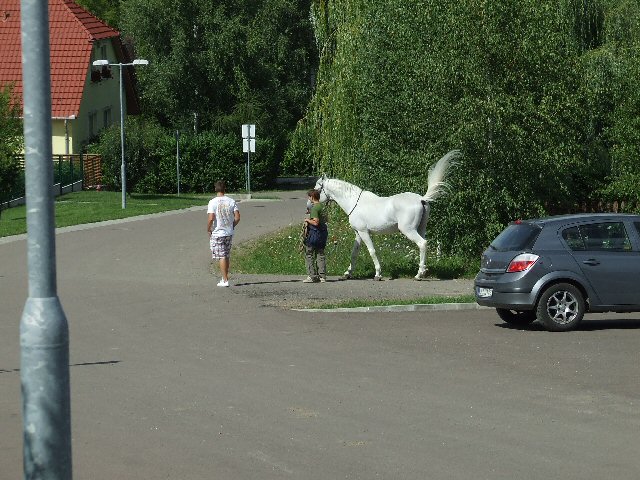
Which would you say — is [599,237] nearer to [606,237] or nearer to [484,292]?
[606,237]

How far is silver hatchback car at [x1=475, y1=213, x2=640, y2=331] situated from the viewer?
17.9m

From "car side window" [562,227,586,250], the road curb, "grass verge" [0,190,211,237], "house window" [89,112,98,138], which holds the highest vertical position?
"house window" [89,112,98,138]

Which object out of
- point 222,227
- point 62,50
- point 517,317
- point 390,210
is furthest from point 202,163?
point 517,317

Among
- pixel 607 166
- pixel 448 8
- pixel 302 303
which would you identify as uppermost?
pixel 448 8

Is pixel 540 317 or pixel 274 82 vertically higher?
pixel 274 82

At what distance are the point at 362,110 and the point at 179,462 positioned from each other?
20.2 metres

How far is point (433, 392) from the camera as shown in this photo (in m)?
12.9

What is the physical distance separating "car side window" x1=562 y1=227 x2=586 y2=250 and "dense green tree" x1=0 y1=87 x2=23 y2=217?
25574 mm

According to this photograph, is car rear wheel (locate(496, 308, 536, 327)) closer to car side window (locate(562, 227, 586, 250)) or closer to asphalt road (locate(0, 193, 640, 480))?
asphalt road (locate(0, 193, 640, 480))

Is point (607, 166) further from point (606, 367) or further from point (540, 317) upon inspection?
point (606, 367)

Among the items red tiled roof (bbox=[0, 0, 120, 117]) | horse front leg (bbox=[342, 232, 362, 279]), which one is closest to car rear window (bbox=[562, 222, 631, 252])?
horse front leg (bbox=[342, 232, 362, 279])

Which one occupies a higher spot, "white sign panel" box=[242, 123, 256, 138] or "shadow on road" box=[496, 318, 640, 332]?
"white sign panel" box=[242, 123, 256, 138]

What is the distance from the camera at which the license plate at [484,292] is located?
18250 mm

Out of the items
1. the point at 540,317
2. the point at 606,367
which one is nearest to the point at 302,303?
the point at 540,317
